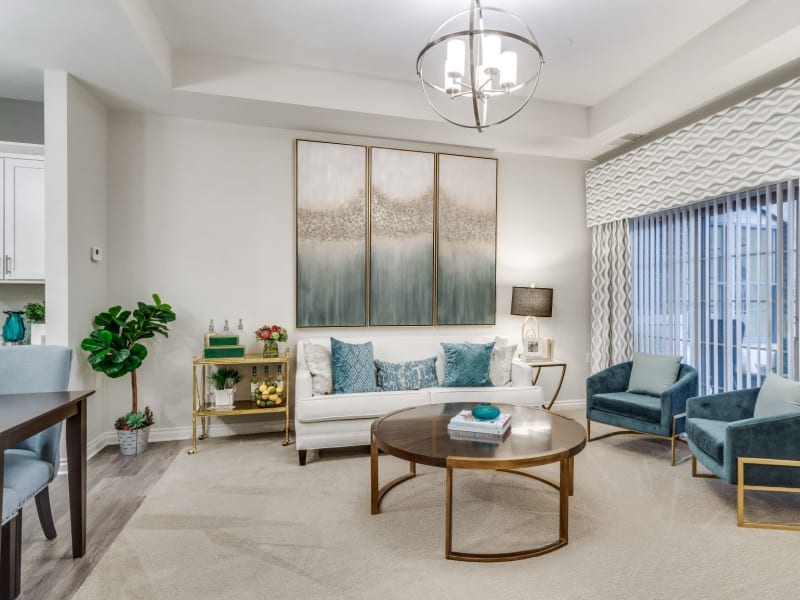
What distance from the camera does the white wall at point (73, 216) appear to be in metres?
3.15

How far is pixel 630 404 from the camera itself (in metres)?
3.54

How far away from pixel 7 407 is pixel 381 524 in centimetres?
173

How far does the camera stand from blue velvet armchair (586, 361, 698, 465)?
3.35 metres

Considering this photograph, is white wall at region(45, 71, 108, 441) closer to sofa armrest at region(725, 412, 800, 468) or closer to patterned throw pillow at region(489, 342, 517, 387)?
patterned throw pillow at region(489, 342, 517, 387)

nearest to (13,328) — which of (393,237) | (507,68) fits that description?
(393,237)

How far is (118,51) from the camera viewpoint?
9.65 feet

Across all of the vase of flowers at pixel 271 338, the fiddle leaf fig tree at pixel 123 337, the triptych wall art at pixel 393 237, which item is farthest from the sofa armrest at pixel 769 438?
the fiddle leaf fig tree at pixel 123 337

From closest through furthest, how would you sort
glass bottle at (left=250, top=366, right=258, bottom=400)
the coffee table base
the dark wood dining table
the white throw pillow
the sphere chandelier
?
the dark wood dining table → the coffee table base → the sphere chandelier → the white throw pillow → glass bottle at (left=250, top=366, right=258, bottom=400)

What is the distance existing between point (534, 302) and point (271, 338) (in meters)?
2.50

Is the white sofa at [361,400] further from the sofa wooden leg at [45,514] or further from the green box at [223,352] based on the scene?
the sofa wooden leg at [45,514]

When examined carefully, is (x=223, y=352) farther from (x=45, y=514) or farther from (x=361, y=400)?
(x=45, y=514)

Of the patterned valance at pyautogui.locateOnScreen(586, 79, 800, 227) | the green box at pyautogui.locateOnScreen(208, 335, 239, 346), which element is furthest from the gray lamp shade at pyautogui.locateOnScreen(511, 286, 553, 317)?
the green box at pyautogui.locateOnScreen(208, 335, 239, 346)

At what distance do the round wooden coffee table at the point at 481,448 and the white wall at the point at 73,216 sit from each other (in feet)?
7.65

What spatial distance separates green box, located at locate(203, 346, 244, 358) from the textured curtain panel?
3.65m
